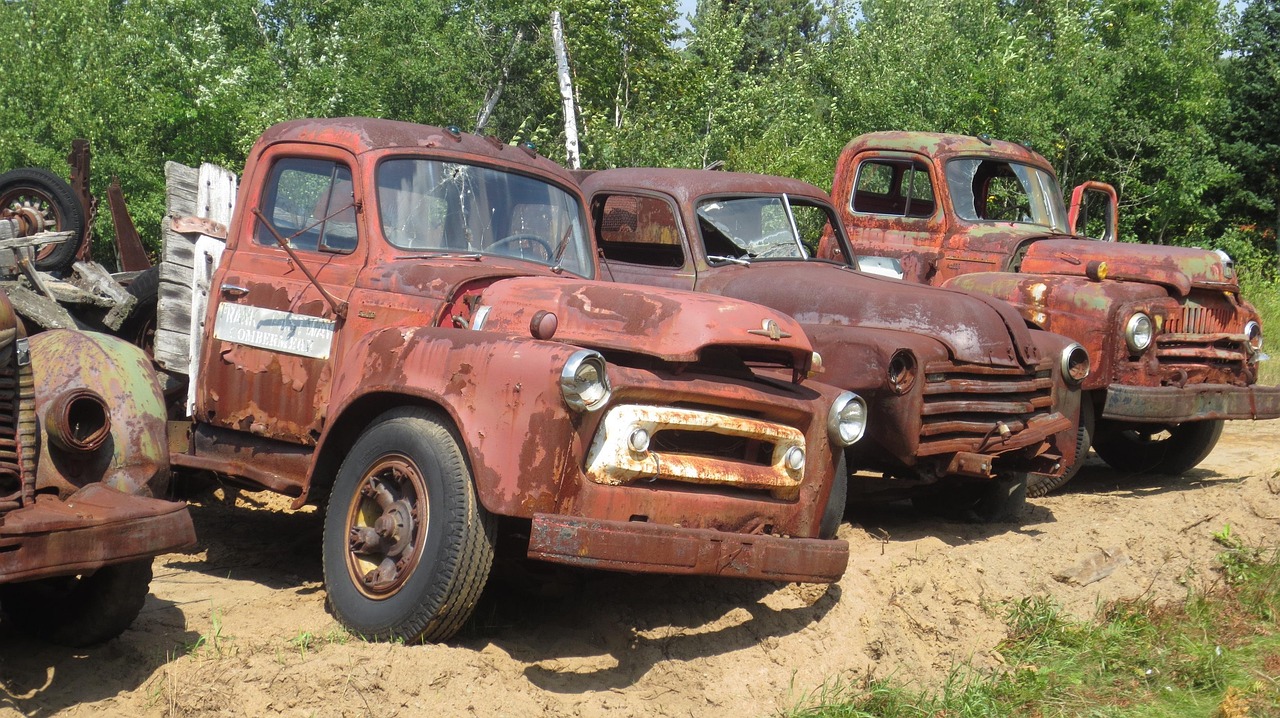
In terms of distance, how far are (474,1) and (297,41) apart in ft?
9.42

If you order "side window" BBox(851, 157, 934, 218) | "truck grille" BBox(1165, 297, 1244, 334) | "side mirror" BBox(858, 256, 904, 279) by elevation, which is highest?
"side window" BBox(851, 157, 934, 218)

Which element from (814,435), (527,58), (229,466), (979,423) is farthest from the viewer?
(527,58)

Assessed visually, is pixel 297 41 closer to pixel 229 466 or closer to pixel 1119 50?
pixel 1119 50

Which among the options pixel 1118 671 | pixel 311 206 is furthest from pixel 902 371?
pixel 311 206

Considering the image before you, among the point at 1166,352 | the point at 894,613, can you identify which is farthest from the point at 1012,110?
the point at 894,613

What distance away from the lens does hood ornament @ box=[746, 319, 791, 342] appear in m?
4.92

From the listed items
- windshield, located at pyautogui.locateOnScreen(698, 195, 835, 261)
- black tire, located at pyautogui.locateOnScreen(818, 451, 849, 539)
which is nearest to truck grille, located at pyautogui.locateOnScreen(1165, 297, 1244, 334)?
windshield, located at pyautogui.locateOnScreen(698, 195, 835, 261)

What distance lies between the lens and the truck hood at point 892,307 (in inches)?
263

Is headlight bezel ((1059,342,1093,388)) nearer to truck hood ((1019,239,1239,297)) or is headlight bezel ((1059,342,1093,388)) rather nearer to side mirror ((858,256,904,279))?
truck hood ((1019,239,1239,297))

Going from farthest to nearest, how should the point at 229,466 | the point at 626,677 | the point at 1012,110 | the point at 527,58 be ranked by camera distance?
1. the point at 527,58
2. the point at 1012,110
3. the point at 229,466
4. the point at 626,677

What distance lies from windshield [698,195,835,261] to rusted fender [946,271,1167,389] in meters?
1.13

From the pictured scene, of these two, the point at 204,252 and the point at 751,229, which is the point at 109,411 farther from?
the point at 751,229

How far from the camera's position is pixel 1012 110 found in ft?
52.2

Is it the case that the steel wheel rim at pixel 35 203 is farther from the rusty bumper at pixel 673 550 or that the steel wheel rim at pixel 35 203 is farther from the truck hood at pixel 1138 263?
the rusty bumper at pixel 673 550
